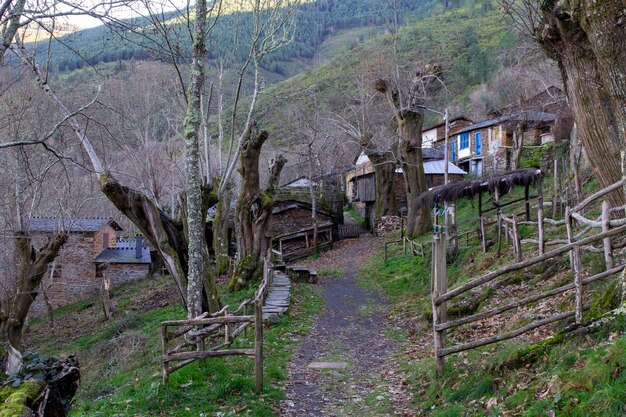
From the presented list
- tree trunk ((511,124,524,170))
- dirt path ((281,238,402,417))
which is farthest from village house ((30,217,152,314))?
tree trunk ((511,124,524,170))

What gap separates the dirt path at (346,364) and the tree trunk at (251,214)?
298 centimetres

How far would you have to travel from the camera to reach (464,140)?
44688mm

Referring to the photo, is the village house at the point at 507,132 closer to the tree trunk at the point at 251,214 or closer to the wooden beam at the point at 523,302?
the tree trunk at the point at 251,214

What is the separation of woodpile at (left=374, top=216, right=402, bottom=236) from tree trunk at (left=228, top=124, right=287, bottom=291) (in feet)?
55.6

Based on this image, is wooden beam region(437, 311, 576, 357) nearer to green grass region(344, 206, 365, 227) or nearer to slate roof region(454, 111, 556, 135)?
slate roof region(454, 111, 556, 135)

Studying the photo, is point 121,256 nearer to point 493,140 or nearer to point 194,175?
point 194,175

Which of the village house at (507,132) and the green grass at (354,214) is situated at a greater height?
the village house at (507,132)

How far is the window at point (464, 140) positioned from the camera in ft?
145

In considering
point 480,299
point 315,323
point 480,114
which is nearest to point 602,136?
point 480,299

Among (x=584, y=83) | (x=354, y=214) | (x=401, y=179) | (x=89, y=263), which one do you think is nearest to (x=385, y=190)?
(x=401, y=179)

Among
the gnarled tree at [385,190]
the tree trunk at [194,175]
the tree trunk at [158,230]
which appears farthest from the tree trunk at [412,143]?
the tree trunk at [194,175]

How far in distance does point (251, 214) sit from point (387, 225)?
58.4 ft

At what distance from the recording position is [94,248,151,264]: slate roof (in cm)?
2995

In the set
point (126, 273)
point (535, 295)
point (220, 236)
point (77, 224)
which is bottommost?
point (126, 273)
